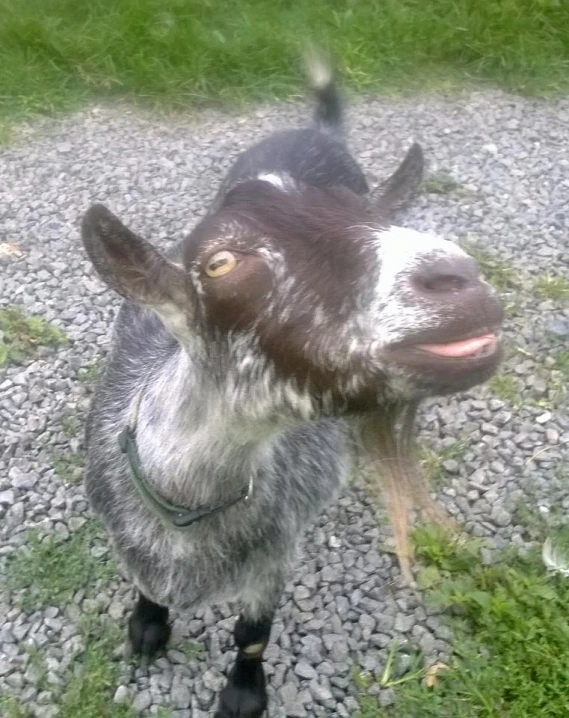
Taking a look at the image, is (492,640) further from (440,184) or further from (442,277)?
(440,184)

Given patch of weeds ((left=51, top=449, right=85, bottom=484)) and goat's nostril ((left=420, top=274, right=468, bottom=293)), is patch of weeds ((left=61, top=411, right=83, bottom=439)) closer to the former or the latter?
patch of weeds ((left=51, top=449, right=85, bottom=484))

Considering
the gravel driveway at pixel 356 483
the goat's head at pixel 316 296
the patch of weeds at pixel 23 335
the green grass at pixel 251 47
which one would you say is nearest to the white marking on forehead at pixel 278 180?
the goat's head at pixel 316 296

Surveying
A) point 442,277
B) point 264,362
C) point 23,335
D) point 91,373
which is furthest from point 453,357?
point 23,335

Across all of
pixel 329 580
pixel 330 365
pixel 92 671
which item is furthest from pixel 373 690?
pixel 330 365

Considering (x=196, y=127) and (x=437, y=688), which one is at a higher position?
(x=196, y=127)

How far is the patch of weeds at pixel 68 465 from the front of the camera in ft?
9.31

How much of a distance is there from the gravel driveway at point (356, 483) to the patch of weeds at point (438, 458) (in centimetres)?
2

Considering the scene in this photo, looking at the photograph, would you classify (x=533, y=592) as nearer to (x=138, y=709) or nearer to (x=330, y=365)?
(x=138, y=709)

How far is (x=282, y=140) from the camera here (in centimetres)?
268

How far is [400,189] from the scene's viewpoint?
1627mm

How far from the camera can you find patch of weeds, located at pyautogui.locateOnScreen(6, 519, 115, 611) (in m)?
2.53

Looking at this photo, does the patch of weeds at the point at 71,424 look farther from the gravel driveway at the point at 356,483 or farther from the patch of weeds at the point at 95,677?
the patch of weeds at the point at 95,677

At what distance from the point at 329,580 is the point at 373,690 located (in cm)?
39

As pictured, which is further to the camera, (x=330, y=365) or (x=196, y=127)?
(x=196, y=127)
